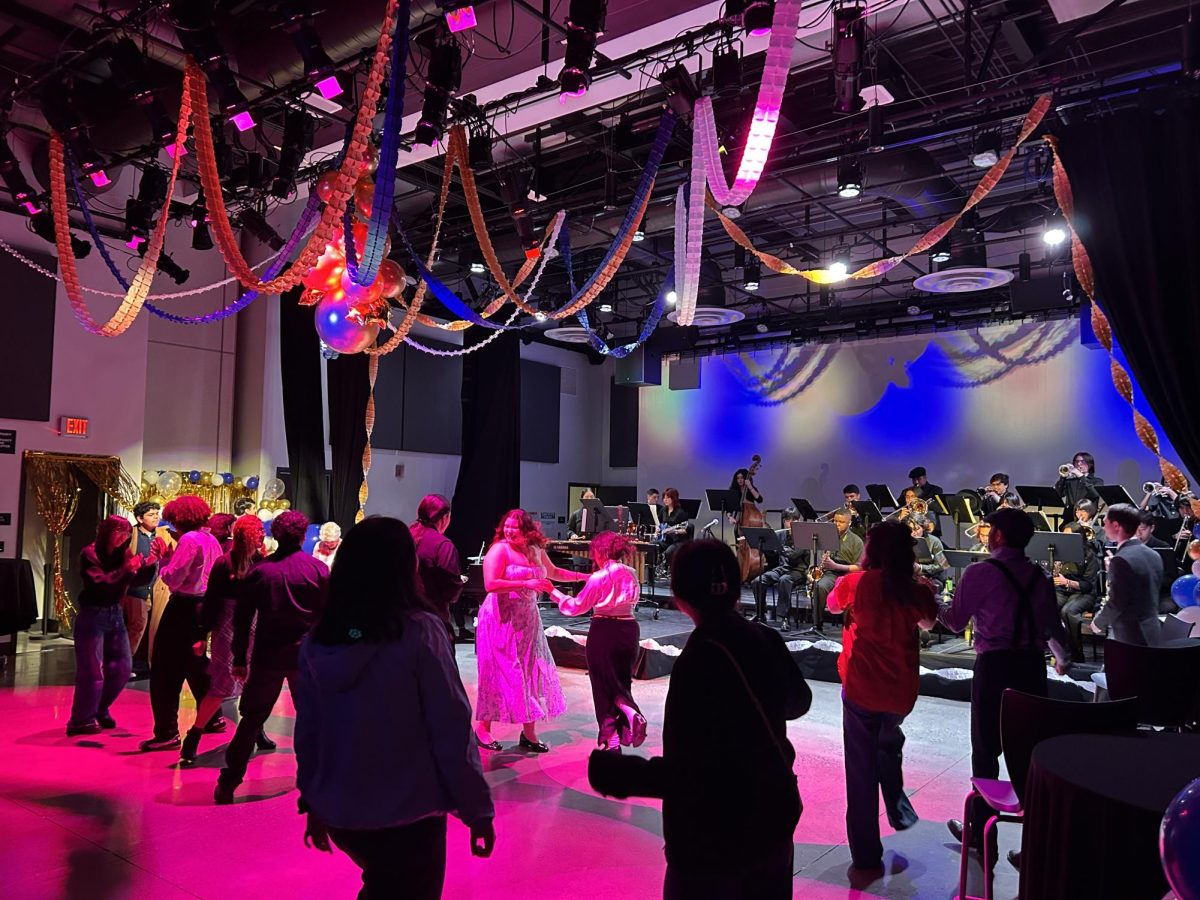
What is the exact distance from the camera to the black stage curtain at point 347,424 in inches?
478

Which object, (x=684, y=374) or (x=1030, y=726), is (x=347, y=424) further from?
(x=1030, y=726)

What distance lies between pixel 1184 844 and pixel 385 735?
1.62 metres

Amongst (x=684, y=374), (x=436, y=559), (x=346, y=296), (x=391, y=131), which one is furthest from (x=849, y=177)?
(x=684, y=374)

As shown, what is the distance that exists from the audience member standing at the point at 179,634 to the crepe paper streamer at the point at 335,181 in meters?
1.58

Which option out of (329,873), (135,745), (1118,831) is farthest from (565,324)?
(1118,831)

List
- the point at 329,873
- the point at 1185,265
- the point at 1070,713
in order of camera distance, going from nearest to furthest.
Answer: the point at 1070,713 → the point at 329,873 → the point at 1185,265

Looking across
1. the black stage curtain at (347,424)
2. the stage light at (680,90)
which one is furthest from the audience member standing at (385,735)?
the black stage curtain at (347,424)

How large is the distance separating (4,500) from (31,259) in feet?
9.16

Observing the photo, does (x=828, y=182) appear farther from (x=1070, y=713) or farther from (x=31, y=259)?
(x=31, y=259)

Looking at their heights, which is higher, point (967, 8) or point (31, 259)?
point (967, 8)

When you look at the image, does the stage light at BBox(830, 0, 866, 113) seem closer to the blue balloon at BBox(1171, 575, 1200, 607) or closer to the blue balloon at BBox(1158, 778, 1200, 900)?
the blue balloon at BBox(1171, 575, 1200, 607)

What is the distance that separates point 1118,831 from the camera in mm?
2156

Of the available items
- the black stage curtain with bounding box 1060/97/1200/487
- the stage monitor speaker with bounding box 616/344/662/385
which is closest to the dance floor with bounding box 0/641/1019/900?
the black stage curtain with bounding box 1060/97/1200/487

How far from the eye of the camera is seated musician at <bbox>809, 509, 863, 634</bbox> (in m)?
9.30
